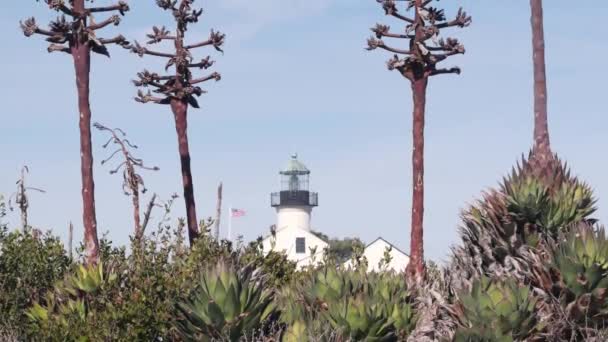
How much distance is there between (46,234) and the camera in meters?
19.1

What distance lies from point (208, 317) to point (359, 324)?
6.27 feet

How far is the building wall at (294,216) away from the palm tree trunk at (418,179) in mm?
58317

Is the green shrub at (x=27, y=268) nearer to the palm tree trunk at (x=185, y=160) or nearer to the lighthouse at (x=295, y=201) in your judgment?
the palm tree trunk at (x=185, y=160)

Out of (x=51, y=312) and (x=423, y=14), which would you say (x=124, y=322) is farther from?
(x=423, y=14)

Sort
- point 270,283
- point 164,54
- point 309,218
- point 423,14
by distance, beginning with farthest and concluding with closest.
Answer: point 309,218
point 164,54
point 423,14
point 270,283

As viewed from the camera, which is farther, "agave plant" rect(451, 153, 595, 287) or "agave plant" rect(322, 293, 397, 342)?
"agave plant" rect(451, 153, 595, 287)

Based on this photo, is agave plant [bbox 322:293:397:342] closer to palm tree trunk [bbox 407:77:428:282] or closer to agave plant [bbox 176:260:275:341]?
agave plant [bbox 176:260:275:341]

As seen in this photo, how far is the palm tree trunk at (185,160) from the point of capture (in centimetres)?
2444

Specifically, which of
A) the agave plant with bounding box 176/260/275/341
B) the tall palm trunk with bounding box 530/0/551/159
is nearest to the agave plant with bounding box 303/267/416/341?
the agave plant with bounding box 176/260/275/341

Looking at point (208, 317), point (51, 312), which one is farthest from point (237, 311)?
point (51, 312)

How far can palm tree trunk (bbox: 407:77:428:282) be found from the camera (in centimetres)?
2214

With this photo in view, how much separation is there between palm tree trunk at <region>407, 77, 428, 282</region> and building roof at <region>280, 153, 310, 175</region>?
59732 millimetres

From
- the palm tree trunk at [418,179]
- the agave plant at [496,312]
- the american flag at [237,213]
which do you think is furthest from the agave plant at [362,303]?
the american flag at [237,213]

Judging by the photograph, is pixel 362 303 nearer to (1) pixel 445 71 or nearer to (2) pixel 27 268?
(2) pixel 27 268
